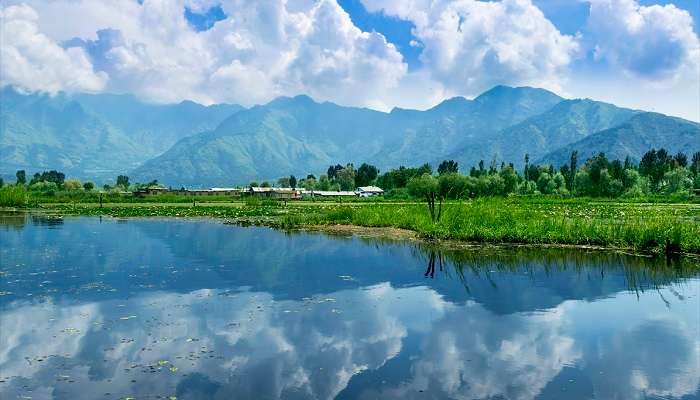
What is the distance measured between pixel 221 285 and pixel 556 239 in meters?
22.3

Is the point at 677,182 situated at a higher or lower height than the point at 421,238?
higher

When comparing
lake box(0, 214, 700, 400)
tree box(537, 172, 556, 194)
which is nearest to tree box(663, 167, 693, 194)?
tree box(537, 172, 556, 194)

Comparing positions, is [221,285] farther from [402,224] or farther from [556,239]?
[402,224]

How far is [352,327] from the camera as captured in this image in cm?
1861

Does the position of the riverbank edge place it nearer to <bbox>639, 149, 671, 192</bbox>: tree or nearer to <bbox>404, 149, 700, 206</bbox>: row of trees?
<bbox>404, 149, 700, 206</bbox>: row of trees

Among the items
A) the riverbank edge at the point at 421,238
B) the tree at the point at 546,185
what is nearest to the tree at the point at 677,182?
the tree at the point at 546,185

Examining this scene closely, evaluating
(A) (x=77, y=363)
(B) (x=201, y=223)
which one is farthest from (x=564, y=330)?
(B) (x=201, y=223)

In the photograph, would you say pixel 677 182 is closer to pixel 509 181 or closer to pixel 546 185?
pixel 546 185

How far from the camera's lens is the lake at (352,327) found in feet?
44.9

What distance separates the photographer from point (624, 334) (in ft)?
58.7

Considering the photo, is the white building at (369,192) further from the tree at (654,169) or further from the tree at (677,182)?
the tree at (677,182)

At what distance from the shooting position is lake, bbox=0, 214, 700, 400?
13.7 m

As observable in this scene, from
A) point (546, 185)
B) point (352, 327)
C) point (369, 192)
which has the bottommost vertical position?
point (352, 327)

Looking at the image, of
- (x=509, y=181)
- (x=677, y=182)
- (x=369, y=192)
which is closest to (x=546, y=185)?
(x=509, y=181)
